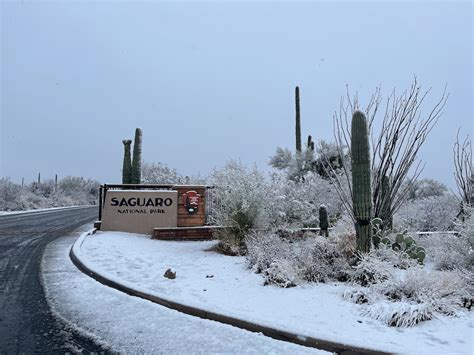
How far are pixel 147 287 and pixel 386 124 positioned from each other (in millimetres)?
6475

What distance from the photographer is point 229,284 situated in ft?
20.2

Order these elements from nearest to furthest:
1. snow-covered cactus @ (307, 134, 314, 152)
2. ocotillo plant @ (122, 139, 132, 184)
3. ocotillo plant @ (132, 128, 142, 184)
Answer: ocotillo plant @ (132, 128, 142, 184) → ocotillo plant @ (122, 139, 132, 184) → snow-covered cactus @ (307, 134, 314, 152)

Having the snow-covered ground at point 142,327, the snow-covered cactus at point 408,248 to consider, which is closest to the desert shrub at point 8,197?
the snow-covered ground at point 142,327

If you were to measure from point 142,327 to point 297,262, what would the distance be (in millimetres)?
3014

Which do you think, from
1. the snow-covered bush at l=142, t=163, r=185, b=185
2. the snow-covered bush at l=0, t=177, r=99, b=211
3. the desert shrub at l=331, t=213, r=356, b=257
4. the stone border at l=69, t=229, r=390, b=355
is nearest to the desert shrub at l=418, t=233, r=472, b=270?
the desert shrub at l=331, t=213, r=356, b=257

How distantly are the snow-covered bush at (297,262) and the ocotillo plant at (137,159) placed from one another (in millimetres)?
11706

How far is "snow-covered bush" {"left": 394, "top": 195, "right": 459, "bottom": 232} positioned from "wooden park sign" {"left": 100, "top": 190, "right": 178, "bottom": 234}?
8533 mm

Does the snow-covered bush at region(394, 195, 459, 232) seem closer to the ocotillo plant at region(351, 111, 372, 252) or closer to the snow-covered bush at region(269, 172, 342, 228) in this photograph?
the snow-covered bush at region(269, 172, 342, 228)

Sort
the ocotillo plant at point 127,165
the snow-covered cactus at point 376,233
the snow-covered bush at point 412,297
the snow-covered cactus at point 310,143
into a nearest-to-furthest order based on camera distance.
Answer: the snow-covered bush at point 412,297
the snow-covered cactus at point 376,233
the ocotillo plant at point 127,165
the snow-covered cactus at point 310,143

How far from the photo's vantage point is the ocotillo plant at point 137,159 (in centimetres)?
1811

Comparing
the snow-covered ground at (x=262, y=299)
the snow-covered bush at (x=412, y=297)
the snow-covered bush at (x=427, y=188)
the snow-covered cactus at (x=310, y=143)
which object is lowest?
the snow-covered ground at (x=262, y=299)

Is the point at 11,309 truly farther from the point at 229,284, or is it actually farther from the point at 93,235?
the point at 93,235

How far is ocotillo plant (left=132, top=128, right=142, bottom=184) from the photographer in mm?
18109

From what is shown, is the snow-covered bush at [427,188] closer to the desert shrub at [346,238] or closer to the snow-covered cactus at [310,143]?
the snow-covered cactus at [310,143]
